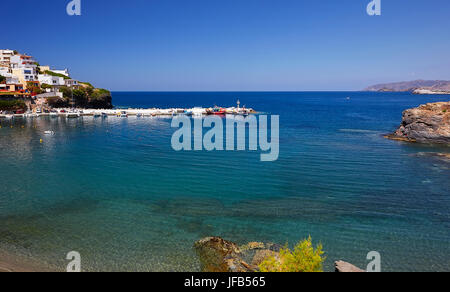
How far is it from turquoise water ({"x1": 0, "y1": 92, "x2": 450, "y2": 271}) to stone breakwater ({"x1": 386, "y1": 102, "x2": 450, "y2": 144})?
280 inches

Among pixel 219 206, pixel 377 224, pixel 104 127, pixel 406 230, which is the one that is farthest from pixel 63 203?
pixel 104 127

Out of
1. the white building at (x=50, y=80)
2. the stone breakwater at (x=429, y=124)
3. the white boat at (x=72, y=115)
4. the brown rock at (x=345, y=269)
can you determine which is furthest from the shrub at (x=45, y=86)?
the brown rock at (x=345, y=269)

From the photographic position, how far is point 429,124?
6544cm

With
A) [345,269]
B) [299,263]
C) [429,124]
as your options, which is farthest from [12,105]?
[429,124]

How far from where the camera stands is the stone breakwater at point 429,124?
63.4 meters

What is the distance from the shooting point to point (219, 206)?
30453 mm

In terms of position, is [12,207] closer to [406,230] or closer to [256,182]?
[256,182]

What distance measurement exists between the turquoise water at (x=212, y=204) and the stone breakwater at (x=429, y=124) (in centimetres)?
710

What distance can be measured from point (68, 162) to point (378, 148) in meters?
58.1

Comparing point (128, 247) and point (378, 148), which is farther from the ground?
point (378, 148)

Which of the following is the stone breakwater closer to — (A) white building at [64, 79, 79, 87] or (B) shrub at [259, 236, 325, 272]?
(B) shrub at [259, 236, 325, 272]

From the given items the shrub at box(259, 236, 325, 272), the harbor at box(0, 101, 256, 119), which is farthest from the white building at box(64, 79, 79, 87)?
the shrub at box(259, 236, 325, 272)

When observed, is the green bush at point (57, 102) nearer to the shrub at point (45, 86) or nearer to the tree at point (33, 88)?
the tree at point (33, 88)

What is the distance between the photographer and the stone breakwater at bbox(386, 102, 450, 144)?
63.4 metres
